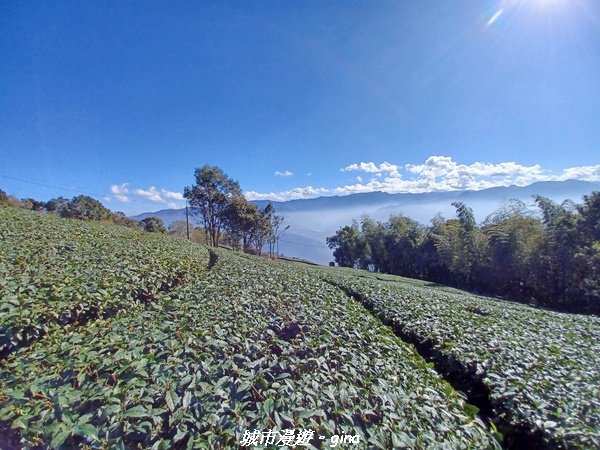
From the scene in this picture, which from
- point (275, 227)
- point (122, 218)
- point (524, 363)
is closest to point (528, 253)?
point (524, 363)

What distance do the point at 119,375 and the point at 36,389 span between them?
0.44 metres

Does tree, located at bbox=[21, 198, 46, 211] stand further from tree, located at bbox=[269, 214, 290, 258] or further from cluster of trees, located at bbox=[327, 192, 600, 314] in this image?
cluster of trees, located at bbox=[327, 192, 600, 314]

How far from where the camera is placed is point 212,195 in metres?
34.2

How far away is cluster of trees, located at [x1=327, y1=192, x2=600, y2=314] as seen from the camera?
18.4m

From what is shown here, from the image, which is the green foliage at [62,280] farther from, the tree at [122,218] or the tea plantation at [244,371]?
the tree at [122,218]

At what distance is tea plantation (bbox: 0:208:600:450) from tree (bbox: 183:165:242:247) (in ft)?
97.8

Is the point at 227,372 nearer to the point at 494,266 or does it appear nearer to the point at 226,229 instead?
the point at 494,266

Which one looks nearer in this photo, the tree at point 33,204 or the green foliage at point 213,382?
the green foliage at point 213,382

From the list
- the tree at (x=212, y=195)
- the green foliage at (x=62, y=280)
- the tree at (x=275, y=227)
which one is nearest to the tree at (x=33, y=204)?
the tree at (x=212, y=195)

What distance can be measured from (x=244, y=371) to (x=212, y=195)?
1339 inches

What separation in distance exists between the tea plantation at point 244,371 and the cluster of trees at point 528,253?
767 inches

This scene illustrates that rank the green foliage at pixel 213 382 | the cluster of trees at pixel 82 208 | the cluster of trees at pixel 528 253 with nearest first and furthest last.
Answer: the green foliage at pixel 213 382 → the cluster of trees at pixel 528 253 → the cluster of trees at pixel 82 208

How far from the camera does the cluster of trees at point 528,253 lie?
1841 cm

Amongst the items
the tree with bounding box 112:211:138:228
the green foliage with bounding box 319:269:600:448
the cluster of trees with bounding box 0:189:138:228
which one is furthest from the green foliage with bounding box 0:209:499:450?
the tree with bounding box 112:211:138:228
